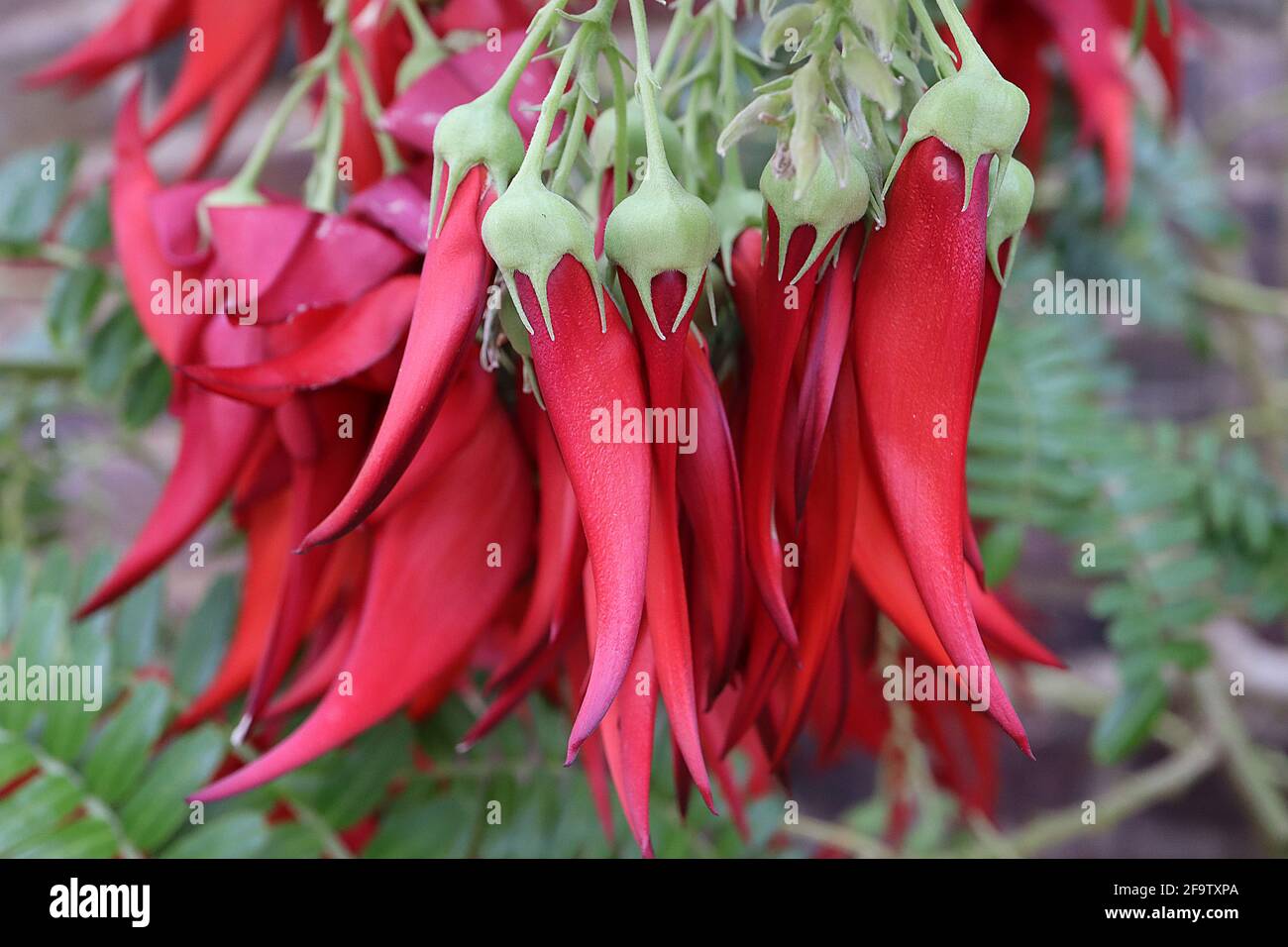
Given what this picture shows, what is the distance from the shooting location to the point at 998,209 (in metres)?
0.34

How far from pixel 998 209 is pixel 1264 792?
0.68 metres

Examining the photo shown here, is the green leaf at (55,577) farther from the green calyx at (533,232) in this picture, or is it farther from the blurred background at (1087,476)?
the green calyx at (533,232)

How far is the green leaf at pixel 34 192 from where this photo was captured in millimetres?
656

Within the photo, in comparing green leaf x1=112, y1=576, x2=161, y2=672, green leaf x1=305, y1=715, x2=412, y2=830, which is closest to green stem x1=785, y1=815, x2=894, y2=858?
green leaf x1=305, y1=715, x2=412, y2=830

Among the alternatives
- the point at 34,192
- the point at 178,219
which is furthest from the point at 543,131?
the point at 34,192

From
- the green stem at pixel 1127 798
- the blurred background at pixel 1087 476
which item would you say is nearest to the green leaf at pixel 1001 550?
the blurred background at pixel 1087 476

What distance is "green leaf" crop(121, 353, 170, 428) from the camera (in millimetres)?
→ 655

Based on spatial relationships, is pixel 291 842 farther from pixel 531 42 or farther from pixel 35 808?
pixel 531 42

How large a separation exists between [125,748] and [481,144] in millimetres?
349

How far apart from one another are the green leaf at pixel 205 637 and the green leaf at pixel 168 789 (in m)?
0.05

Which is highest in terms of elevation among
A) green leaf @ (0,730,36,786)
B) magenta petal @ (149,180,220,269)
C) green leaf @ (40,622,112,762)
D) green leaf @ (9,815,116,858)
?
magenta petal @ (149,180,220,269)

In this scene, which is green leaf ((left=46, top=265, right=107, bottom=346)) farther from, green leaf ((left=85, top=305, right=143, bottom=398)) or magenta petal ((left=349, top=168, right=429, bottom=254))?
magenta petal ((left=349, top=168, right=429, bottom=254))
